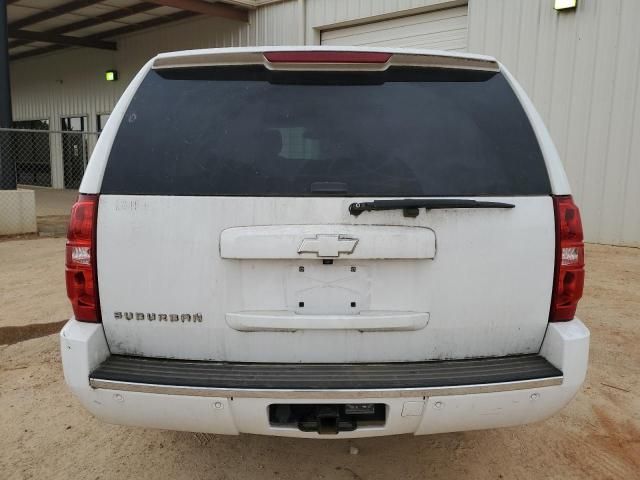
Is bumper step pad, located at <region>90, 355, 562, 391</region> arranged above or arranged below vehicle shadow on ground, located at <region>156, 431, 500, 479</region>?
above

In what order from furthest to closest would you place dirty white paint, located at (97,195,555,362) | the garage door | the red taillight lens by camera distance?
1. the garage door
2. the red taillight lens
3. dirty white paint, located at (97,195,555,362)

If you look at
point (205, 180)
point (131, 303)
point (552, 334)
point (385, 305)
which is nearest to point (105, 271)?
point (131, 303)

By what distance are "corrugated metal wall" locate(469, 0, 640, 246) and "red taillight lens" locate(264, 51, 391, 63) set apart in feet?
23.3

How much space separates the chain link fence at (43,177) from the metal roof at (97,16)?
3.12 m

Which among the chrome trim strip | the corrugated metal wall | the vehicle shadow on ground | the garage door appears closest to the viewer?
the chrome trim strip

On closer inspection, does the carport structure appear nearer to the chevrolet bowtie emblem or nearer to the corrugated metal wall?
the corrugated metal wall

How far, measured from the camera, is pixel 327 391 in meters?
1.81

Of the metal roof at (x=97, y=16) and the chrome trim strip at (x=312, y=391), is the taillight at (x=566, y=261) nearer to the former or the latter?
the chrome trim strip at (x=312, y=391)

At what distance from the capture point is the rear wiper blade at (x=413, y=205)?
1.90 metres

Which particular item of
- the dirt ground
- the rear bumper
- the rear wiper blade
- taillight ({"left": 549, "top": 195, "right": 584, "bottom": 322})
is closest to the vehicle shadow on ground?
the dirt ground

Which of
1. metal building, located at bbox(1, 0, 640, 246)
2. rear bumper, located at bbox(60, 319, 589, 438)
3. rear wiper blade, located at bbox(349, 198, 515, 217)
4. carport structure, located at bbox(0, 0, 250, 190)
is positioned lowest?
rear bumper, located at bbox(60, 319, 589, 438)

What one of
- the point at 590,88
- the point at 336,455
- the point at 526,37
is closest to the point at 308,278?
the point at 336,455

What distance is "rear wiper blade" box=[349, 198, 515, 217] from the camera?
6.23 feet

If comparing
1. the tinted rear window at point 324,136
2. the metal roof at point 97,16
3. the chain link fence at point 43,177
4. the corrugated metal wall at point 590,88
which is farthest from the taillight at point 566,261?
the metal roof at point 97,16
